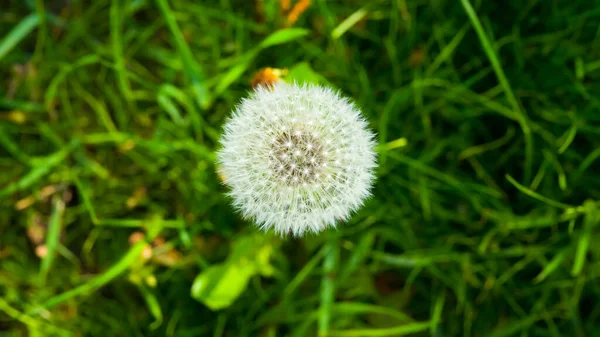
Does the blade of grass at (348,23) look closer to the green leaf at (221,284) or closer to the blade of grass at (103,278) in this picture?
the green leaf at (221,284)

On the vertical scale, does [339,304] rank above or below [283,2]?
below

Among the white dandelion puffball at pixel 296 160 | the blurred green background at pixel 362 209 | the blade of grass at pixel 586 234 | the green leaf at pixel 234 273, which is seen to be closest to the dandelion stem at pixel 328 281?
the blurred green background at pixel 362 209

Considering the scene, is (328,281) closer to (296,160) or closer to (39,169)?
(296,160)

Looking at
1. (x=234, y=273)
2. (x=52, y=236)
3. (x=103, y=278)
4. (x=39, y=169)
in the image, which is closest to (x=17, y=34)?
(x=39, y=169)

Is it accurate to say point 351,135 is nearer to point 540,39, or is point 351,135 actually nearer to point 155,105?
point 540,39

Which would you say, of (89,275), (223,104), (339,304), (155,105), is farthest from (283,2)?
(89,275)

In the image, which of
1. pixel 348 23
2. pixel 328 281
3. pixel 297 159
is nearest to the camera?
pixel 297 159
